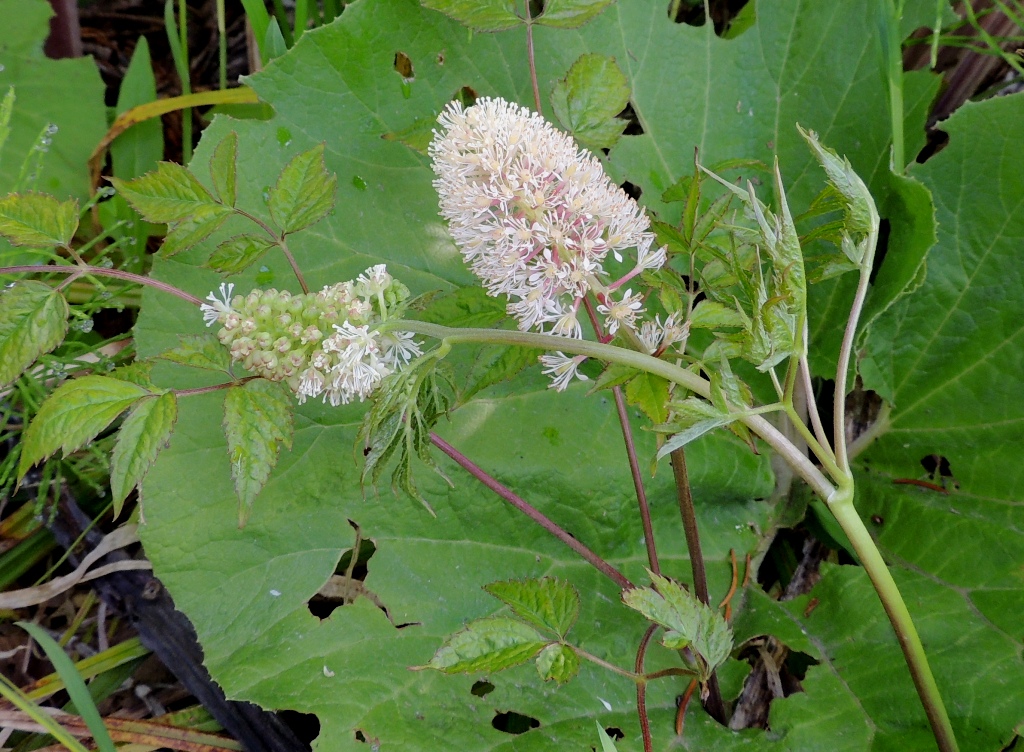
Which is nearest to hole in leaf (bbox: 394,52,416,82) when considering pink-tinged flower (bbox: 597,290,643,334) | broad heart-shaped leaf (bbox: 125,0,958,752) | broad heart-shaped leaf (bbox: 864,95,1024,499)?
broad heart-shaped leaf (bbox: 125,0,958,752)

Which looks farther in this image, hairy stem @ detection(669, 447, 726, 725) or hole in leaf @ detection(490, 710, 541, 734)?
hole in leaf @ detection(490, 710, 541, 734)

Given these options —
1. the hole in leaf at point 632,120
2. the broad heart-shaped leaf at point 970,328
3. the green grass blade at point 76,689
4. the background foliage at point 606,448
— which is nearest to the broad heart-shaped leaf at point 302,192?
the background foliage at point 606,448

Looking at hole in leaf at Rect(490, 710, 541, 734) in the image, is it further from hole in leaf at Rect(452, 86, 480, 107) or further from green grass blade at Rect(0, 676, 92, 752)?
hole in leaf at Rect(452, 86, 480, 107)

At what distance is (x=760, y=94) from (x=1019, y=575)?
1291mm

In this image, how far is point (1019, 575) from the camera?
1.73 m

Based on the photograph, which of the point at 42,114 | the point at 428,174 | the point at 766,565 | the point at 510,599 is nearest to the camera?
the point at 510,599

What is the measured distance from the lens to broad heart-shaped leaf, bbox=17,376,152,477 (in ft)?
4.43

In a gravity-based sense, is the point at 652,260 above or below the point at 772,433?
above

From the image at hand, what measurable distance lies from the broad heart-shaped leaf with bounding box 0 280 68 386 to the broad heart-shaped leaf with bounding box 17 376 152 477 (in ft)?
0.40

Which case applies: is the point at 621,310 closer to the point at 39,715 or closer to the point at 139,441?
the point at 139,441

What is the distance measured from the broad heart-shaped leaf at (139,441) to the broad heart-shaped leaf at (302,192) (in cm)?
43

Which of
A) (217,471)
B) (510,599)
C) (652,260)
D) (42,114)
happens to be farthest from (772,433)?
(42,114)

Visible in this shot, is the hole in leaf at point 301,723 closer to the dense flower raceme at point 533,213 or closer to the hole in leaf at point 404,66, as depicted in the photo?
the dense flower raceme at point 533,213

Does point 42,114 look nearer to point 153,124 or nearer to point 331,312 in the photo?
point 153,124
